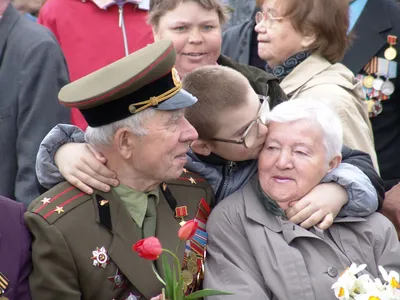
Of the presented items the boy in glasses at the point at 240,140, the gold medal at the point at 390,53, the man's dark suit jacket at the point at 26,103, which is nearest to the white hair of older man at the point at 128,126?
the boy in glasses at the point at 240,140

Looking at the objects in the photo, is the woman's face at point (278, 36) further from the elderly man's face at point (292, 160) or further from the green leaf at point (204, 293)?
the green leaf at point (204, 293)

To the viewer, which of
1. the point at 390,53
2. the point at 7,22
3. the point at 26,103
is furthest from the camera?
the point at 390,53

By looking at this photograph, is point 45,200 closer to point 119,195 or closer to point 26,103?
point 119,195

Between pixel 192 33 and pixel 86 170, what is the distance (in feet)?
4.05

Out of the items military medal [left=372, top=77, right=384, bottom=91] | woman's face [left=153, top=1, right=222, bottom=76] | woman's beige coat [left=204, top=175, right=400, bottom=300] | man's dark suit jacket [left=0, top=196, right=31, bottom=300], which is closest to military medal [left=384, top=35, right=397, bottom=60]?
military medal [left=372, top=77, right=384, bottom=91]

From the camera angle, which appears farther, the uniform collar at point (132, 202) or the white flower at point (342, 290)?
the uniform collar at point (132, 202)

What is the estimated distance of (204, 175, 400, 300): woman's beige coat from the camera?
3934 millimetres

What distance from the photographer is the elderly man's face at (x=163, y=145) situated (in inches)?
155

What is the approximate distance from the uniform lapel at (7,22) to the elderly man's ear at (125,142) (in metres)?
1.69

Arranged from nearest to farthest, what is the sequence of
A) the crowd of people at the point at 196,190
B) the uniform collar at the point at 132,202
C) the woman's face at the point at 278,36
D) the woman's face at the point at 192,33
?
the crowd of people at the point at 196,190
the uniform collar at the point at 132,202
the woman's face at the point at 192,33
the woman's face at the point at 278,36

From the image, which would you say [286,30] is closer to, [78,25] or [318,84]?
[318,84]

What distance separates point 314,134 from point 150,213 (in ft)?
2.68

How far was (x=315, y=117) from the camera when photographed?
165 inches

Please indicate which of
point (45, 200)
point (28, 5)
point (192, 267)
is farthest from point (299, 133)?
point (28, 5)
